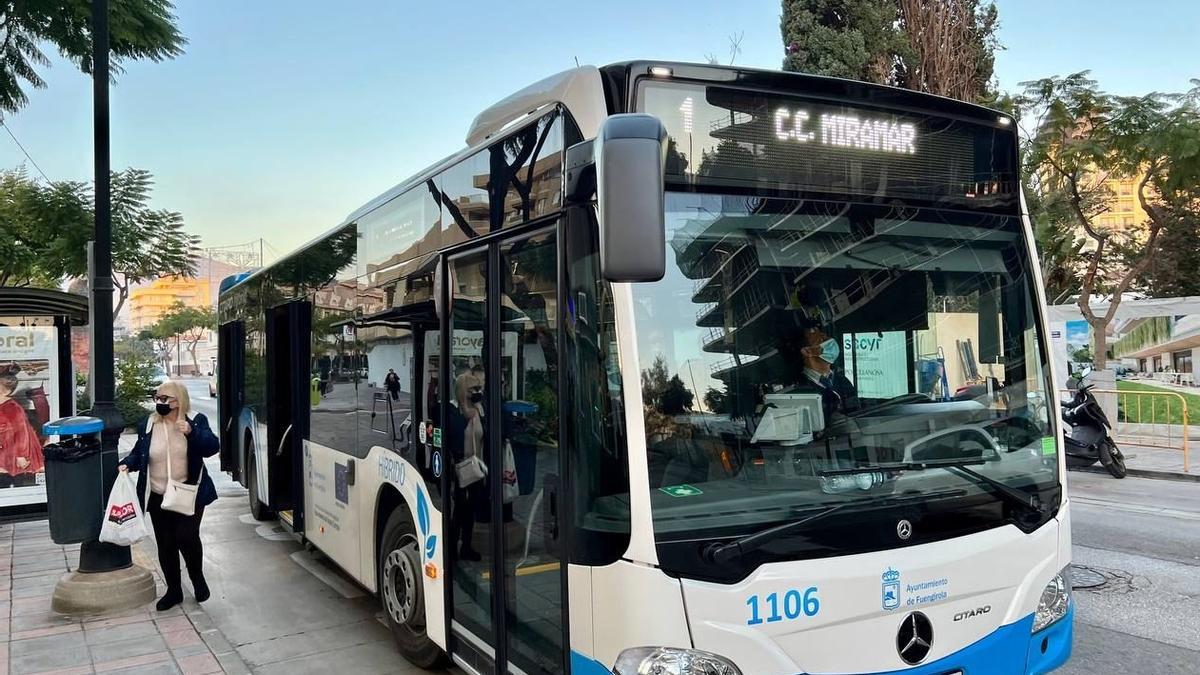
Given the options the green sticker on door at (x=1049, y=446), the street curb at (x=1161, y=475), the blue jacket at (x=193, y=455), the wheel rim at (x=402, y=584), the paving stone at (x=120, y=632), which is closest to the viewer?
the green sticker on door at (x=1049, y=446)

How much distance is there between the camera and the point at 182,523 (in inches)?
245

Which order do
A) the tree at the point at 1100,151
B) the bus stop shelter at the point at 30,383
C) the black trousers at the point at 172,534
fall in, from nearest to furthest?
the black trousers at the point at 172,534
the bus stop shelter at the point at 30,383
the tree at the point at 1100,151

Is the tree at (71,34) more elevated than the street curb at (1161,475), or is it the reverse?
the tree at (71,34)

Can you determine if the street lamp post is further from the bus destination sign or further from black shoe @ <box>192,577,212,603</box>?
the bus destination sign

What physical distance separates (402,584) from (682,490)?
273 centimetres

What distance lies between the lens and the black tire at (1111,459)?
11633 mm

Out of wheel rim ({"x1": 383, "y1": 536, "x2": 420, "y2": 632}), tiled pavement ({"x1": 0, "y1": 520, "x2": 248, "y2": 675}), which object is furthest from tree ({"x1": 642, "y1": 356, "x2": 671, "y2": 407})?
tiled pavement ({"x1": 0, "y1": 520, "x2": 248, "y2": 675})

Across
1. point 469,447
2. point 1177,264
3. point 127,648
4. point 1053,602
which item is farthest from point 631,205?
point 1177,264

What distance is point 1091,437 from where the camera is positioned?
11.8 m

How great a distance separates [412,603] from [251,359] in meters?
5.02

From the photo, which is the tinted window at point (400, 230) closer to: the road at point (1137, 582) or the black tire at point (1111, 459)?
the road at point (1137, 582)

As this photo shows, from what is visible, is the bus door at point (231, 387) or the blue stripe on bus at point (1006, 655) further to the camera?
the bus door at point (231, 387)

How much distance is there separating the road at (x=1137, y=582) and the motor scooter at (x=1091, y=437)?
1177mm

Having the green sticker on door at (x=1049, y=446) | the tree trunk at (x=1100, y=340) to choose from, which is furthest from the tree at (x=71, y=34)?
the tree trunk at (x=1100, y=340)
